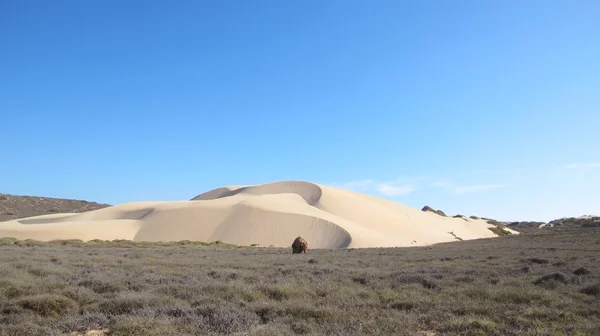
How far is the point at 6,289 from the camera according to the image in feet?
30.3

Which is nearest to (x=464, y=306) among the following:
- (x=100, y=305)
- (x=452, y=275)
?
(x=452, y=275)

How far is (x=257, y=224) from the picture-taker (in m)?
48.8

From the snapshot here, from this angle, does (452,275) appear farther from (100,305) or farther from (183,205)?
(183,205)

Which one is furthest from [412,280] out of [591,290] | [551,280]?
[591,290]

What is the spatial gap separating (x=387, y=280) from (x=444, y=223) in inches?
2608

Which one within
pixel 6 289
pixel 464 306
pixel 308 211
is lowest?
pixel 6 289

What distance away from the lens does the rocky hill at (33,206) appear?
7915cm

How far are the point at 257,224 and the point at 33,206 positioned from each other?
62957 mm

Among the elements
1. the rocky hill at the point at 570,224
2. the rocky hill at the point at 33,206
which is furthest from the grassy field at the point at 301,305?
the rocky hill at the point at 33,206

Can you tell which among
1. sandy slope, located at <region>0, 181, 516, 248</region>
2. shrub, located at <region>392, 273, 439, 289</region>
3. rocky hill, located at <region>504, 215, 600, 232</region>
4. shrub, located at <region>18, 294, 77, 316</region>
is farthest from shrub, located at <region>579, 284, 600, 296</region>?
rocky hill, located at <region>504, 215, 600, 232</region>

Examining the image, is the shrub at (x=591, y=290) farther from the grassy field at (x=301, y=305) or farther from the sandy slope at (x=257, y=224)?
the sandy slope at (x=257, y=224)

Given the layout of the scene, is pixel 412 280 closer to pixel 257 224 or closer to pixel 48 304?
pixel 48 304

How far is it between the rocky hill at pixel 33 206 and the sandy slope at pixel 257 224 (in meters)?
22.6

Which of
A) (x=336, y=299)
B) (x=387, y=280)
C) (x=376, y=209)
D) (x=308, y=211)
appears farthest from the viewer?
(x=376, y=209)
